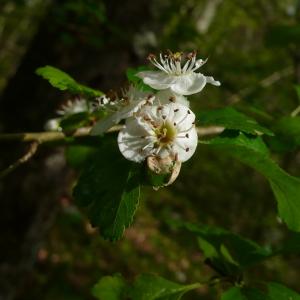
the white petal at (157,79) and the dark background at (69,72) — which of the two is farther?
the dark background at (69,72)

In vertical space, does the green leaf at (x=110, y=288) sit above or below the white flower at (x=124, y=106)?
below

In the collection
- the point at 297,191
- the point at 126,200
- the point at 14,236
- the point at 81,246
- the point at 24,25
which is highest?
the point at 24,25

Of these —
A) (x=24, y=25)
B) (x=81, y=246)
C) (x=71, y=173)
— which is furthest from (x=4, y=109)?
(x=24, y=25)

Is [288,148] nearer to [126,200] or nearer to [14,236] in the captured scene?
[126,200]

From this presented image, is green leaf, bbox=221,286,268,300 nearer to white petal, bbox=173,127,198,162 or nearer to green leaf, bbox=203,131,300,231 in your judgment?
green leaf, bbox=203,131,300,231

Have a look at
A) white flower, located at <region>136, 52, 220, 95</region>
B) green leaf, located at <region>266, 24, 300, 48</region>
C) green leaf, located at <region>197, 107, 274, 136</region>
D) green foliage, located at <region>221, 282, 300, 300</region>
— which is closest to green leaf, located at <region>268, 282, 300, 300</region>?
green foliage, located at <region>221, 282, 300, 300</region>

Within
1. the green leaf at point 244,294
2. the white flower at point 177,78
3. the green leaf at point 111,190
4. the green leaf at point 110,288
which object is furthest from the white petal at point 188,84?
the green leaf at point 110,288

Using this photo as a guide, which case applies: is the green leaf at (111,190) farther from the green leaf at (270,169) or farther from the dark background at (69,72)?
Result: the dark background at (69,72)
